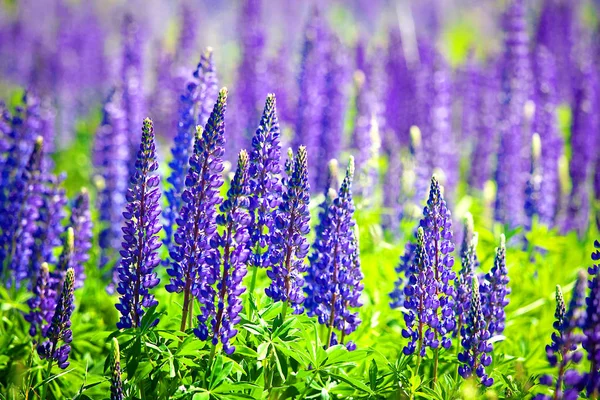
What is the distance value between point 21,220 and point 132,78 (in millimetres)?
2997

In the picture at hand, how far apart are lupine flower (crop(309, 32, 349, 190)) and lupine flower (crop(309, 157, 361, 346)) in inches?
130

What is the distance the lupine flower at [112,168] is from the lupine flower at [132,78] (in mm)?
131

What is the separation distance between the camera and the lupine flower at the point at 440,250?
9.82 ft

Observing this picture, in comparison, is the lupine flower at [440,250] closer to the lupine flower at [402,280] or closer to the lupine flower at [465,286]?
the lupine flower at [465,286]

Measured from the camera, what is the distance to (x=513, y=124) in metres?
6.74

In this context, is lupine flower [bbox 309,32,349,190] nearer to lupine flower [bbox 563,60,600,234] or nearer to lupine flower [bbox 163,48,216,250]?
lupine flower [bbox 563,60,600,234]

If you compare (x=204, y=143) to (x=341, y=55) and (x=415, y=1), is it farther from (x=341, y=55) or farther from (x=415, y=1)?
(x=415, y=1)

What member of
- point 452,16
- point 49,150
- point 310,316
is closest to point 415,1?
point 452,16

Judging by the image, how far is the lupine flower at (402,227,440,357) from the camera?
2.95 m

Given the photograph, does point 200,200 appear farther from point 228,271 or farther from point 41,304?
point 41,304

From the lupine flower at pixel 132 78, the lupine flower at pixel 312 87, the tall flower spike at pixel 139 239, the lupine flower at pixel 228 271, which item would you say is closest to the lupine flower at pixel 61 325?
the tall flower spike at pixel 139 239

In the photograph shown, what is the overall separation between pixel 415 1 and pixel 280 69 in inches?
244

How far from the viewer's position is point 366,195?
5.34 m

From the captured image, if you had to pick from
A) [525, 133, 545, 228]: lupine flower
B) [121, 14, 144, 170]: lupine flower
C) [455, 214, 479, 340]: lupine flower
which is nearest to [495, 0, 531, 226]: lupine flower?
[525, 133, 545, 228]: lupine flower
